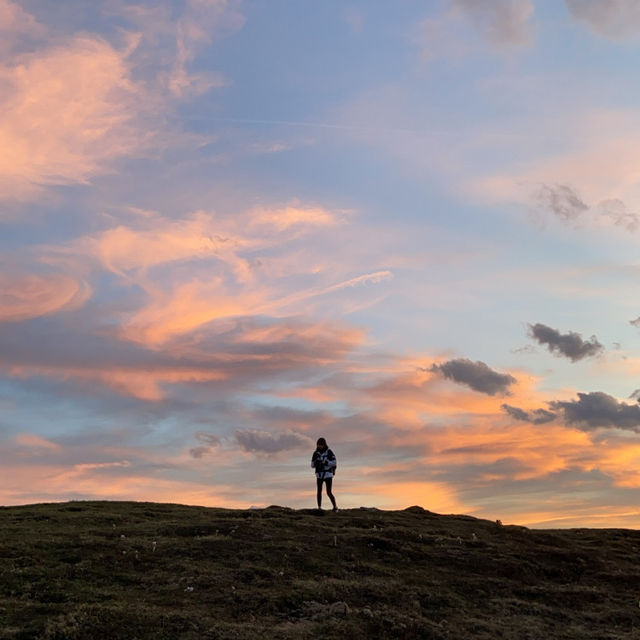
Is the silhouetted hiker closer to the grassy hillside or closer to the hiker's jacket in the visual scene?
the hiker's jacket

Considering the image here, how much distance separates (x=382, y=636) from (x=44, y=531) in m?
19.1

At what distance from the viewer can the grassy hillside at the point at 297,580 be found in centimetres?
2180

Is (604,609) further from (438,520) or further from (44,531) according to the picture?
(44,531)

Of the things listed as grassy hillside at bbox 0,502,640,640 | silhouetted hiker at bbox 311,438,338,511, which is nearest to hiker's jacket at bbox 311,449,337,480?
silhouetted hiker at bbox 311,438,338,511

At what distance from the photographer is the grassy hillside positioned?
71.5 feet

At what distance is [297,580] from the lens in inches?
1048

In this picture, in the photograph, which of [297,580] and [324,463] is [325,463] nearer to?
[324,463]

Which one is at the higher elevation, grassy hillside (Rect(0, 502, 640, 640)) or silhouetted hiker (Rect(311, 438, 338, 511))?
silhouetted hiker (Rect(311, 438, 338, 511))

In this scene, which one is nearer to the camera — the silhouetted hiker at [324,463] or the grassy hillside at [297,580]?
the grassy hillside at [297,580]

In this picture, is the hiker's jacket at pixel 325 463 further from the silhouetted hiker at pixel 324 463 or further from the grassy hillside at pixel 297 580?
the grassy hillside at pixel 297 580

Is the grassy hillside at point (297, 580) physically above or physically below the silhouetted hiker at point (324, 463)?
below

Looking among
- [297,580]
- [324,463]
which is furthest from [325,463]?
[297,580]

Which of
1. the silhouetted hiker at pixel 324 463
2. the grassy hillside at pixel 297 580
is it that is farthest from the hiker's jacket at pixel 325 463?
the grassy hillside at pixel 297 580

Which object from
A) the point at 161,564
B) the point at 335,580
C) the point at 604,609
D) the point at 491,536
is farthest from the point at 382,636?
the point at 491,536
